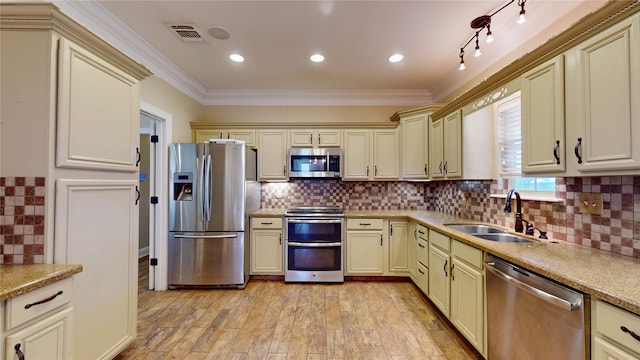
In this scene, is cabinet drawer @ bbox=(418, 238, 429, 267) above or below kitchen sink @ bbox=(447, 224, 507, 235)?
below

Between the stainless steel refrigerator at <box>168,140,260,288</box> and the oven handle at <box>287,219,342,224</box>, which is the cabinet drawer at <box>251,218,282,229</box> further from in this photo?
the stainless steel refrigerator at <box>168,140,260,288</box>

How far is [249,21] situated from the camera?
2342 millimetres

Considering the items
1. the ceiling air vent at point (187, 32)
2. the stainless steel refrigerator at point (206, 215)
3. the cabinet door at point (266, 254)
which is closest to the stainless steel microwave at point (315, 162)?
the stainless steel refrigerator at point (206, 215)

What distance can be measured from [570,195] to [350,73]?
255cm

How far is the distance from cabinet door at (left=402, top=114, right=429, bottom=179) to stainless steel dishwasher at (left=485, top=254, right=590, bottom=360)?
192 centimetres

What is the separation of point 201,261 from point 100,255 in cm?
167

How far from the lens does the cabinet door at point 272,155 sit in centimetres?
390

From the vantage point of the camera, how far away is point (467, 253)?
2.08m

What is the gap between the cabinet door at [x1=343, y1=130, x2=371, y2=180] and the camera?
3.89 metres

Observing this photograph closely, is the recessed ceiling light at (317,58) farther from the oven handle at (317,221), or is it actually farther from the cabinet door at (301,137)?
the oven handle at (317,221)

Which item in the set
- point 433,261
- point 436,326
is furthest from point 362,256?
point 436,326

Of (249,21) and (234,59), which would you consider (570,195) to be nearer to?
(249,21)

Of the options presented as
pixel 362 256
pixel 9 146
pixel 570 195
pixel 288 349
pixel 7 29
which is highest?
pixel 7 29

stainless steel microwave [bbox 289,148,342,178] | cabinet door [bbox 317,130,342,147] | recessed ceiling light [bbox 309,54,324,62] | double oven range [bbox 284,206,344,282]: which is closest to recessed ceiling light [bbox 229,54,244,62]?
recessed ceiling light [bbox 309,54,324,62]
